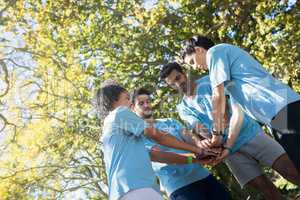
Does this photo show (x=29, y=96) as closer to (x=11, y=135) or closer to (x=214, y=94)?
(x=11, y=135)

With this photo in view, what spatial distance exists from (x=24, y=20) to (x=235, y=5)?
516cm

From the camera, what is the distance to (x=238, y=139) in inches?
144

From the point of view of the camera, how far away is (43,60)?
10.7 m

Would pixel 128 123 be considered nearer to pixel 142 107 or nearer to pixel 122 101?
pixel 122 101

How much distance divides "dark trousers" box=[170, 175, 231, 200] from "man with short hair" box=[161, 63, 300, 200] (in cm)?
20

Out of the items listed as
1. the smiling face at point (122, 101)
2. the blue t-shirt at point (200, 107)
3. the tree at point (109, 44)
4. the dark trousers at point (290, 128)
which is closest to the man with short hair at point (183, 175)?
the blue t-shirt at point (200, 107)

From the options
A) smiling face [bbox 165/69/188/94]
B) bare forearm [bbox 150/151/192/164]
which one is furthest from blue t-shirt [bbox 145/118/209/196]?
smiling face [bbox 165/69/188/94]

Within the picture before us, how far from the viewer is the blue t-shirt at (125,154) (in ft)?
8.83

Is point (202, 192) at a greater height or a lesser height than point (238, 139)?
lesser

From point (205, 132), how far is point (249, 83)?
0.90 meters

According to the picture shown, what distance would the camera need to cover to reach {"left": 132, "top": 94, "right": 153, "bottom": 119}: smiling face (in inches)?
158

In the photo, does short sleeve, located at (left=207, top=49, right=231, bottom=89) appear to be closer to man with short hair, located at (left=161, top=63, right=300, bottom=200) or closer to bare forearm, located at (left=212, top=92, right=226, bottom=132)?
bare forearm, located at (left=212, top=92, right=226, bottom=132)

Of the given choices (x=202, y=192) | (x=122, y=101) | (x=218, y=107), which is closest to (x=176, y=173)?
(x=202, y=192)

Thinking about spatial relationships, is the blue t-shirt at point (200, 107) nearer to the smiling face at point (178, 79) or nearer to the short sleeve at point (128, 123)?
the smiling face at point (178, 79)
